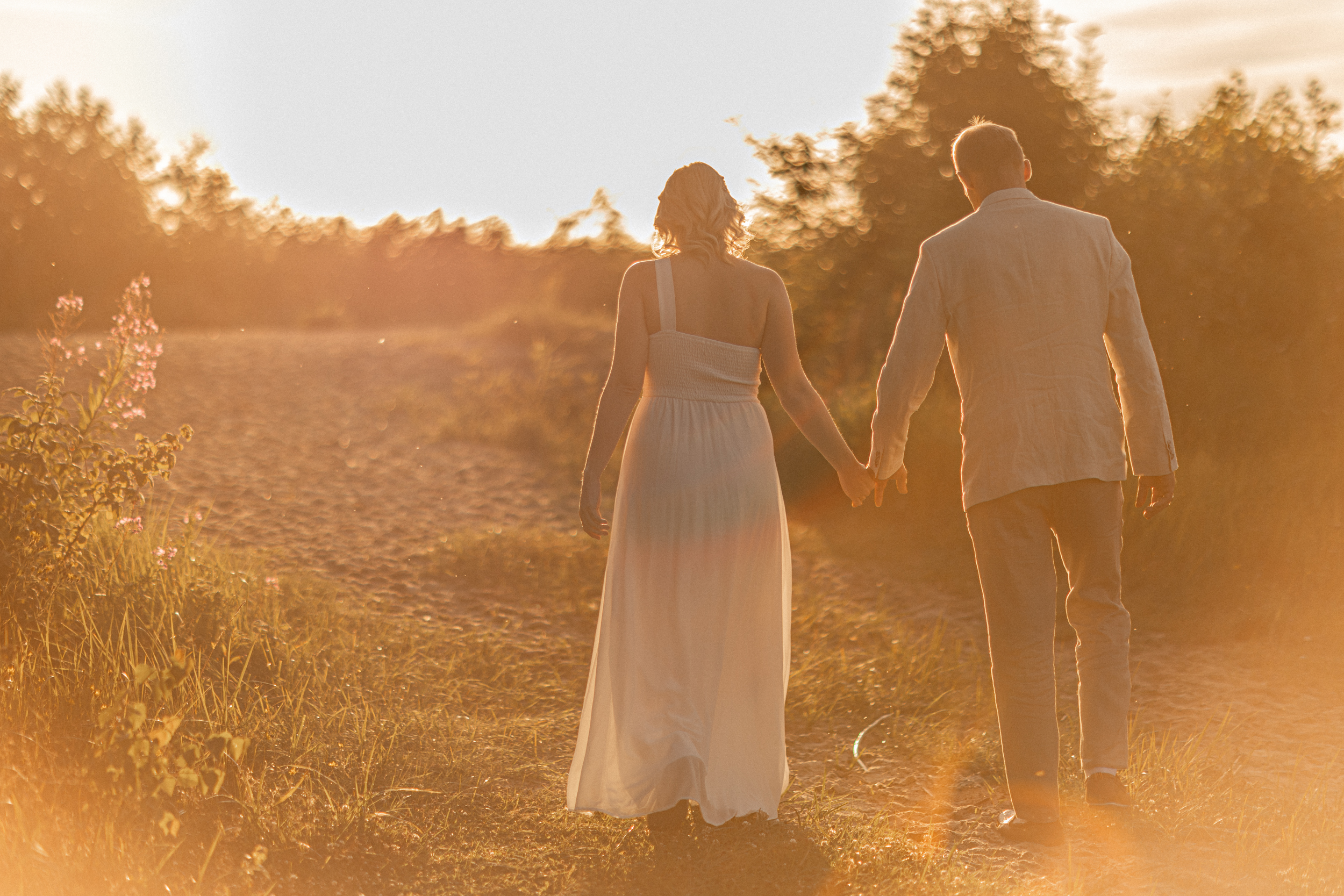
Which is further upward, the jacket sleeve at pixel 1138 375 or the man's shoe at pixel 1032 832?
the jacket sleeve at pixel 1138 375

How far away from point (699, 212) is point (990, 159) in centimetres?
93

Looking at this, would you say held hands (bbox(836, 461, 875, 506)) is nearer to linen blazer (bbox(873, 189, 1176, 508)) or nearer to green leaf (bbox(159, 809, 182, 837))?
linen blazer (bbox(873, 189, 1176, 508))

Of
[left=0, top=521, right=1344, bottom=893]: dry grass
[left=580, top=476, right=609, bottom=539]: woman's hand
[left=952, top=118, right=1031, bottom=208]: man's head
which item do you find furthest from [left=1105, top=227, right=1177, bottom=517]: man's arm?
[left=580, top=476, right=609, bottom=539]: woman's hand

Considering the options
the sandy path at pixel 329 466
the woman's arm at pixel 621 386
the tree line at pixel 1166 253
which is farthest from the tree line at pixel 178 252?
the woman's arm at pixel 621 386

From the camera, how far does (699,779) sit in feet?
10.9

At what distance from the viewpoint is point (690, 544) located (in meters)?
3.42

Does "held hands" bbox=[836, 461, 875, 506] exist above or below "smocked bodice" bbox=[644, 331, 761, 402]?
below

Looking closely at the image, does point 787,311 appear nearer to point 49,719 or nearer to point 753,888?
point 753,888

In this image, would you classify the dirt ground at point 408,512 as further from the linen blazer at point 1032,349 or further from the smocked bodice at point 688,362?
the smocked bodice at point 688,362

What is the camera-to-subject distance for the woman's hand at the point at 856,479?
140 inches

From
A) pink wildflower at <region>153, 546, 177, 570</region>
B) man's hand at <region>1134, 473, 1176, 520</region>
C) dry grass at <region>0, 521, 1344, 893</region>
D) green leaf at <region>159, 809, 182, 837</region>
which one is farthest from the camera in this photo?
pink wildflower at <region>153, 546, 177, 570</region>

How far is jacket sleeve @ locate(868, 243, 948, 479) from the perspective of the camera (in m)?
3.47

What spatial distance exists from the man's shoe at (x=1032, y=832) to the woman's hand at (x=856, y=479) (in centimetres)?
108

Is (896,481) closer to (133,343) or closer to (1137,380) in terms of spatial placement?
(1137,380)
